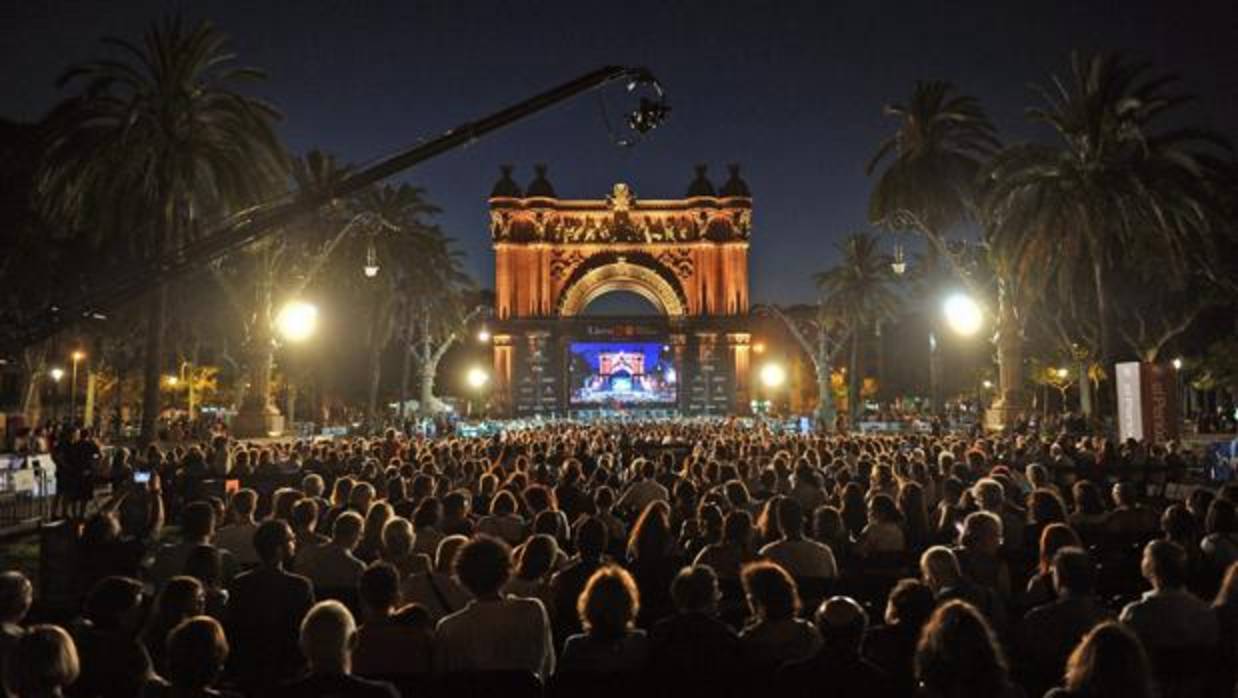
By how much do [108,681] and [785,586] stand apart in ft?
13.5

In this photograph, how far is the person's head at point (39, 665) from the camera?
4.64m

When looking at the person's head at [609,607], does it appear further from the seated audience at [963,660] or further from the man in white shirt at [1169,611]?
the man in white shirt at [1169,611]

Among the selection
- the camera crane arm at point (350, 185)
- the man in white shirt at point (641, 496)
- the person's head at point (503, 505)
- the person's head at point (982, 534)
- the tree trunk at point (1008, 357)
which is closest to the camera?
the person's head at point (982, 534)

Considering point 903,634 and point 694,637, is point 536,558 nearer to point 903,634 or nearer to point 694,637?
point 694,637

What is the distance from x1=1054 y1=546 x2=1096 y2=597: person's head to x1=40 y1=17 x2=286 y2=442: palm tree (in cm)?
2662

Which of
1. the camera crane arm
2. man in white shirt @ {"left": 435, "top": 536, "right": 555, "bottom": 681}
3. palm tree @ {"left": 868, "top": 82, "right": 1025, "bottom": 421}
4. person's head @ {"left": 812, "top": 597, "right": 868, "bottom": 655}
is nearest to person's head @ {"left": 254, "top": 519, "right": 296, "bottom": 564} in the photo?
Result: man in white shirt @ {"left": 435, "top": 536, "right": 555, "bottom": 681}

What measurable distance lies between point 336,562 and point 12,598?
2893 mm

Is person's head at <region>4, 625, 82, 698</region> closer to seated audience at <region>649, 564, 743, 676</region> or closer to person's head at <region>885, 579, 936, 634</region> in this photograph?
seated audience at <region>649, 564, 743, 676</region>

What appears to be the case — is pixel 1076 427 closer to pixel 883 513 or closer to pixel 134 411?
pixel 883 513

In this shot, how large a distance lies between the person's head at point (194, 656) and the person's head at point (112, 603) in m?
1.24

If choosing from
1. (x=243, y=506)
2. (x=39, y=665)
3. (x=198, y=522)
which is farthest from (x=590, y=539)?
(x=243, y=506)

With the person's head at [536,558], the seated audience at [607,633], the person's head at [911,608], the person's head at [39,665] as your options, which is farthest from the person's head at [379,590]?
the person's head at [911,608]

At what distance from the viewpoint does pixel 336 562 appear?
8.30 meters

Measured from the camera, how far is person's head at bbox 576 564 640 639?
5.43 meters
